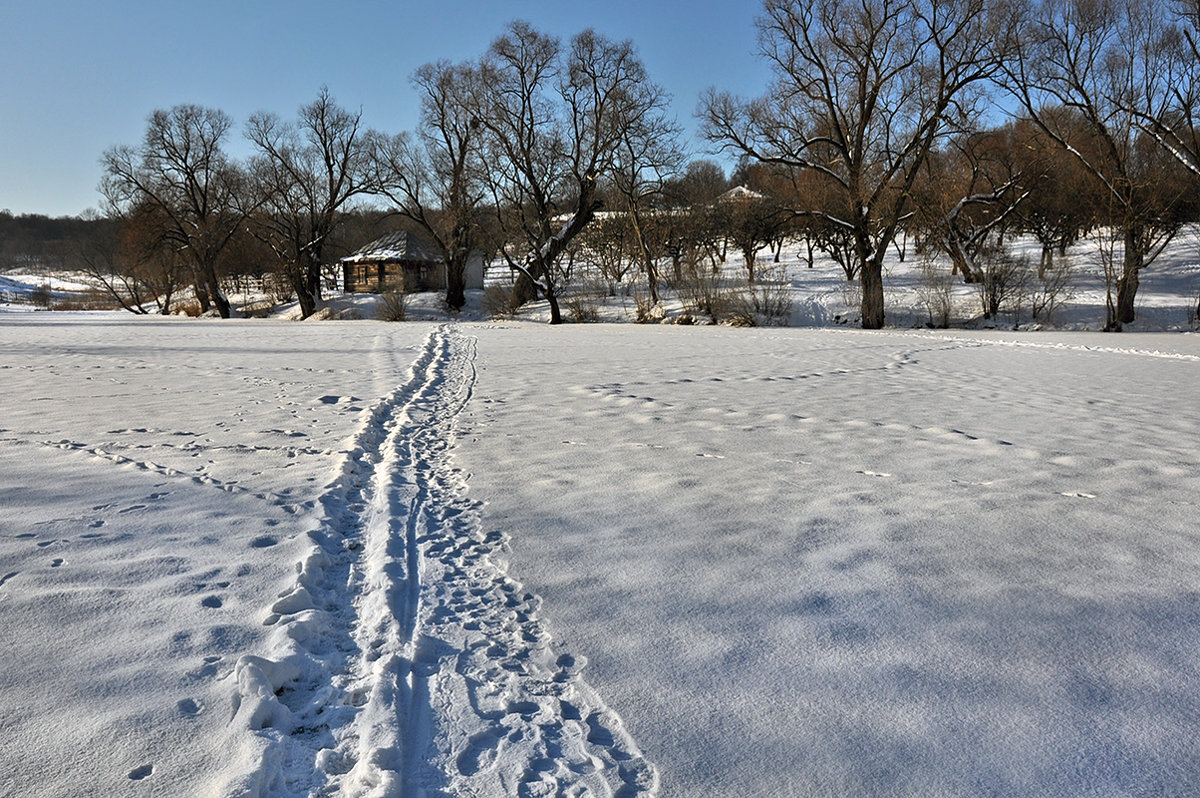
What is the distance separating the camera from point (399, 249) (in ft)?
149

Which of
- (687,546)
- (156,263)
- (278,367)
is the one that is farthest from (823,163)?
(156,263)

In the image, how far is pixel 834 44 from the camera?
2292cm

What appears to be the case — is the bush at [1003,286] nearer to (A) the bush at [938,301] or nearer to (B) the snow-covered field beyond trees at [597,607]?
(A) the bush at [938,301]

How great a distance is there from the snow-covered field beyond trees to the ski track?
0.01 meters

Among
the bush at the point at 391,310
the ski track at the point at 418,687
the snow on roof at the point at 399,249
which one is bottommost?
the ski track at the point at 418,687

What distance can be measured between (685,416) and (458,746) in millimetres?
5671

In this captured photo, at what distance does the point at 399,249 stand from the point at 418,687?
4563cm

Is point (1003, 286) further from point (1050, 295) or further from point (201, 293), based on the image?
point (201, 293)

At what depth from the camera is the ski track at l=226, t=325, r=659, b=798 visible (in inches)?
84.8

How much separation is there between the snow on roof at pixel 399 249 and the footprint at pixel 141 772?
44.7 m

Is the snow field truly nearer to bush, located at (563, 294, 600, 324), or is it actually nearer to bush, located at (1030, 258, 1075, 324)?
bush, located at (1030, 258, 1075, 324)

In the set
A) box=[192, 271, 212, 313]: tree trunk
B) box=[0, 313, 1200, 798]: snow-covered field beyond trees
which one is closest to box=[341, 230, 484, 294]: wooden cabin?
box=[192, 271, 212, 313]: tree trunk

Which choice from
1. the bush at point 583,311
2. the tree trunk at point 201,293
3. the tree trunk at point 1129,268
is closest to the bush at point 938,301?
the tree trunk at point 1129,268

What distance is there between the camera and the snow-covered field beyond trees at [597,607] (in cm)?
221
